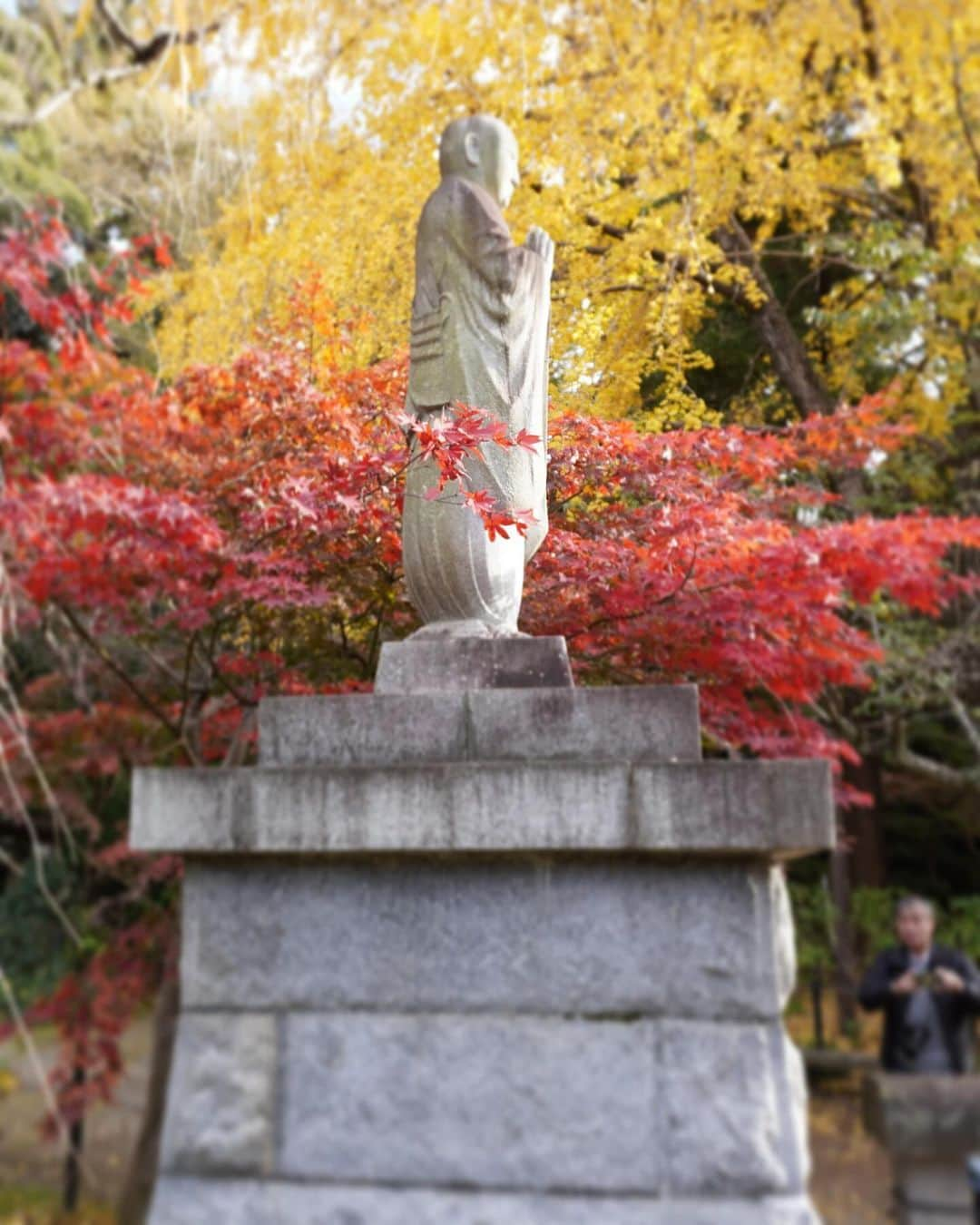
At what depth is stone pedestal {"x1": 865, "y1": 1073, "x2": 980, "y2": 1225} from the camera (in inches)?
123

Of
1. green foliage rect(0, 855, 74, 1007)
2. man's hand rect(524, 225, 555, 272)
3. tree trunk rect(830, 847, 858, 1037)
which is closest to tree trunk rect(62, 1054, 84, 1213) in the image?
green foliage rect(0, 855, 74, 1007)

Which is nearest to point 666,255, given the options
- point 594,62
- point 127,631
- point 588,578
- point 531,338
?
point 594,62

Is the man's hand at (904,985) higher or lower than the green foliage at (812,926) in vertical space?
lower

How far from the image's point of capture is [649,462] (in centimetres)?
534

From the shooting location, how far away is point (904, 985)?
3.96 metres

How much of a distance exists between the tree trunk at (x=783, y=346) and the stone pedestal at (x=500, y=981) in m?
4.85

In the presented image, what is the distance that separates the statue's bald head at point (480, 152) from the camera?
411 cm

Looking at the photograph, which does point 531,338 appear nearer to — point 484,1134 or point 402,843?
point 402,843

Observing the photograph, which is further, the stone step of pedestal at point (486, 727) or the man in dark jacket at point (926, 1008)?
the man in dark jacket at point (926, 1008)

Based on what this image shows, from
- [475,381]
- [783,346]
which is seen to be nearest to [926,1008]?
[475,381]

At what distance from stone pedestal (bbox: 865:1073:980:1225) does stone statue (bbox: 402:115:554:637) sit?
6.12 feet

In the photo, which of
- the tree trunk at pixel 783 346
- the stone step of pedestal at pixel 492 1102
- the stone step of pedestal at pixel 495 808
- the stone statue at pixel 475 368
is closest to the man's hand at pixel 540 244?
the stone statue at pixel 475 368

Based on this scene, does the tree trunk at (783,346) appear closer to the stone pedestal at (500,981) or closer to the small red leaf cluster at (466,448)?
the small red leaf cluster at (466,448)

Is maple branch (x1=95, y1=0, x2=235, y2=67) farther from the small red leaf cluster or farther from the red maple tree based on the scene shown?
the small red leaf cluster
